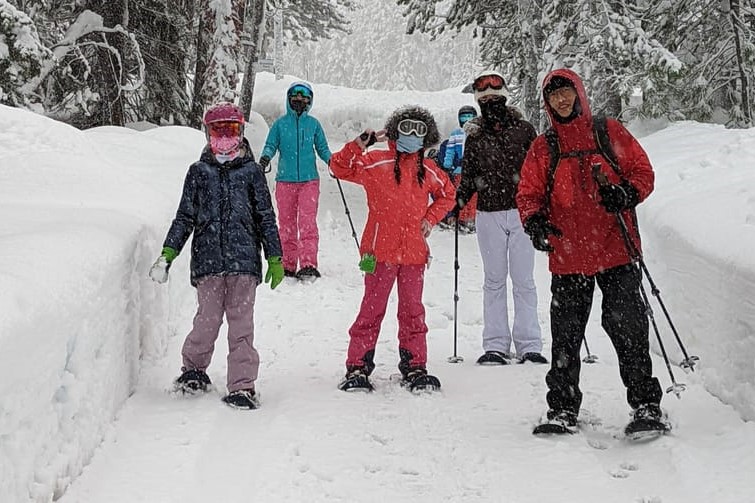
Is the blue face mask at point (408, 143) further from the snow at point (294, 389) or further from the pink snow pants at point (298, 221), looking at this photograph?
the pink snow pants at point (298, 221)

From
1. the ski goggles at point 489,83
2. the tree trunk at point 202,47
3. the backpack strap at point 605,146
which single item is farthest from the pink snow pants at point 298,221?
the tree trunk at point 202,47

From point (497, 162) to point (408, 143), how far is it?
1082 millimetres

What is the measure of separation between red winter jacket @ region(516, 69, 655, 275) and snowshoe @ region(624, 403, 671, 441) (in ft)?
2.91

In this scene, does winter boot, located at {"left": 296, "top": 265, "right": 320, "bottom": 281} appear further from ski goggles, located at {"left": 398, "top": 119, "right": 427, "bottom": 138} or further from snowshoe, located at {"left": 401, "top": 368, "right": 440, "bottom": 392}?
ski goggles, located at {"left": 398, "top": 119, "right": 427, "bottom": 138}

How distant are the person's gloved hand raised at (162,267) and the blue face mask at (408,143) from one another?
1.90m

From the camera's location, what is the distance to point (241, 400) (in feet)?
17.6

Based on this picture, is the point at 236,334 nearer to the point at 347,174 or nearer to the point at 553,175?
the point at 347,174

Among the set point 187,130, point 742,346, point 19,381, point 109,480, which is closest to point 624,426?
point 742,346

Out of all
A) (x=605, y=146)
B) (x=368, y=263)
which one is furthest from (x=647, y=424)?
(x=368, y=263)

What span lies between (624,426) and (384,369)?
2.19 m

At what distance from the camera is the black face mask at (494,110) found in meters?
6.77

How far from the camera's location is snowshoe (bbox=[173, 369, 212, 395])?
550 cm

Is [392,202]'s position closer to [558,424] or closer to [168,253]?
[168,253]

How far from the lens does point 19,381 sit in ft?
10.6
